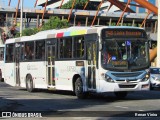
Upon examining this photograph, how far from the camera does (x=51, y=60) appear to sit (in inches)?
901

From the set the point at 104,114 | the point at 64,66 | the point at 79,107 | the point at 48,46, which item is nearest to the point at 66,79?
the point at 64,66

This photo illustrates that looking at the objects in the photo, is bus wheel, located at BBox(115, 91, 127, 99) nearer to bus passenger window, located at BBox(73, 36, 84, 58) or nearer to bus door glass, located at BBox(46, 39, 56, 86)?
bus passenger window, located at BBox(73, 36, 84, 58)

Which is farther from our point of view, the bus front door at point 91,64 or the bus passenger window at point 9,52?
the bus passenger window at point 9,52

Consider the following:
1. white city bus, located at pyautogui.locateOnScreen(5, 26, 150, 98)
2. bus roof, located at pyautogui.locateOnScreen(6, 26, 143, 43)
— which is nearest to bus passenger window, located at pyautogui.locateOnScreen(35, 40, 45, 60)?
white city bus, located at pyautogui.locateOnScreen(5, 26, 150, 98)

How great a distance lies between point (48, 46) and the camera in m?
23.2

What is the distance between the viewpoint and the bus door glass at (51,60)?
74.5 feet

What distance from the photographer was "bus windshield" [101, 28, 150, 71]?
18859 millimetres

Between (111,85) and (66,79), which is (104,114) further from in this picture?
(66,79)

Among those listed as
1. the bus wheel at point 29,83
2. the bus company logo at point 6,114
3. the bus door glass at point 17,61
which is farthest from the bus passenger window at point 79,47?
the bus door glass at point 17,61

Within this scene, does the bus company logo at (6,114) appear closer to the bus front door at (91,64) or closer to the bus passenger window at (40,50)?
the bus front door at (91,64)

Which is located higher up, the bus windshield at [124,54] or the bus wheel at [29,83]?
the bus windshield at [124,54]

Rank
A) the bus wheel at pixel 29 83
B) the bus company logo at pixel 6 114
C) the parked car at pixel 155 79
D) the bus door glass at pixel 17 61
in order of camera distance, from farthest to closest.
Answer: the parked car at pixel 155 79
the bus door glass at pixel 17 61
the bus wheel at pixel 29 83
the bus company logo at pixel 6 114

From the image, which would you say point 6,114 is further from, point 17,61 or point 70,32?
point 17,61

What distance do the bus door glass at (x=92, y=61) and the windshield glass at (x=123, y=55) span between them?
1.75 ft
